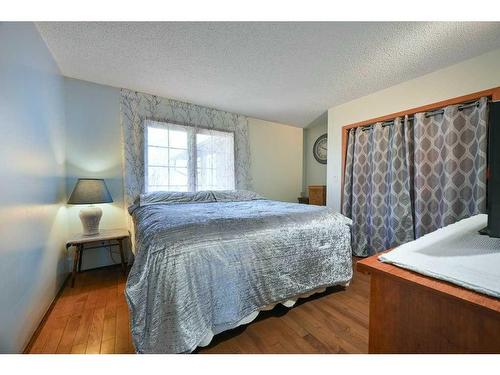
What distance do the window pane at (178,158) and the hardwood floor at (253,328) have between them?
172cm

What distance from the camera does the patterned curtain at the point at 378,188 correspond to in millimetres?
2475

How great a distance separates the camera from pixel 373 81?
8.04 ft

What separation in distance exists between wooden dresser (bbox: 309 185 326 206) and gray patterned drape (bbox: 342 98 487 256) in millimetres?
532

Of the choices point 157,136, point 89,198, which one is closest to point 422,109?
point 157,136

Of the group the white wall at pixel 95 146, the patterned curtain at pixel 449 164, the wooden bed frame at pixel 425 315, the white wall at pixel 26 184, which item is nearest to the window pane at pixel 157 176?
the white wall at pixel 95 146

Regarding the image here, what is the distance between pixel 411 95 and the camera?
2424 mm

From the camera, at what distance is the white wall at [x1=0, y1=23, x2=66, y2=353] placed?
42.9 inches

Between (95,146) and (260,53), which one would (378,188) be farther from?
(95,146)

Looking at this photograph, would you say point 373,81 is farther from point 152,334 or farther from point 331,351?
point 152,334

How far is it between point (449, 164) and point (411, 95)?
91 cm

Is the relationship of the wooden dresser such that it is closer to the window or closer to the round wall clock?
the round wall clock
